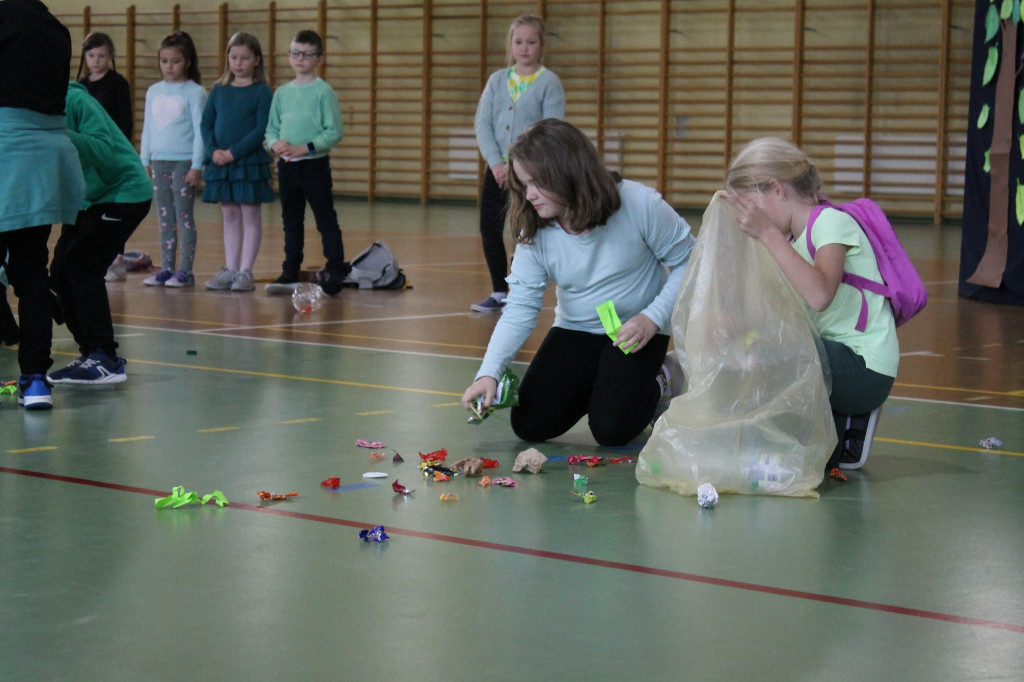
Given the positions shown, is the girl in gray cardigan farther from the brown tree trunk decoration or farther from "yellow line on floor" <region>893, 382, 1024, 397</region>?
"yellow line on floor" <region>893, 382, 1024, 397</region>

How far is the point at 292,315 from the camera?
21.7 feet

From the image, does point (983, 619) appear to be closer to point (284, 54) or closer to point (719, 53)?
point (719, 53)

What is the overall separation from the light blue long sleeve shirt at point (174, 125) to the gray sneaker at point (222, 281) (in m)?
0.70

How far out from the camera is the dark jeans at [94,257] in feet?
14.9

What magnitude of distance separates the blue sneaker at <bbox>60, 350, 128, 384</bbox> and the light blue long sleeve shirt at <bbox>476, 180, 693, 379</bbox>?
1.58 m

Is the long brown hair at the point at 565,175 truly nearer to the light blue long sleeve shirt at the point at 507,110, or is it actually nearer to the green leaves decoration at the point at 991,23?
the light blue long sleeve shirt at the point at 507,110

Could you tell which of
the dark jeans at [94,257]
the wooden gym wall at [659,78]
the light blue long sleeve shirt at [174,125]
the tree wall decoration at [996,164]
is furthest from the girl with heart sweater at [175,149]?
the wooden gym wall at [659,78]

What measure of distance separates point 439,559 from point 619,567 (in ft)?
1.07

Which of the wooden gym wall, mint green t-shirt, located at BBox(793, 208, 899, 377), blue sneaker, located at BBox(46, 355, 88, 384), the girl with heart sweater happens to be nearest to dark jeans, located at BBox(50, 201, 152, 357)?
blue sneaker, located at BBox(46, 355, 88, 384)

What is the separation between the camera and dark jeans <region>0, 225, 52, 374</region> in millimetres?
4023

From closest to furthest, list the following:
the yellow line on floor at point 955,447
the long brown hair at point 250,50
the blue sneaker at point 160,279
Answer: the yellow line on floor at point 955,447 → the long brown hair at point 250,50 → the blue sneaker at point 160,279

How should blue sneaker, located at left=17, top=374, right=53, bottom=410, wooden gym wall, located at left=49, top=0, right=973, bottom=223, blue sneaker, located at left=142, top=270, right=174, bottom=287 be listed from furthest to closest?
wooden gym wall, located at left=49, top=0, right=973, bottom=223
blue sneaker, located at left=142, top=270, right=174, bottom=287
blue sneaker, located at left=17, top=374, right=53, bottom=410

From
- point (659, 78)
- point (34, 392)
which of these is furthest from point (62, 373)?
point (659, 78)

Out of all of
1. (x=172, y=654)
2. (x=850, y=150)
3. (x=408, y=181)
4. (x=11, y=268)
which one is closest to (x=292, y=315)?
(x=11, y=268)
